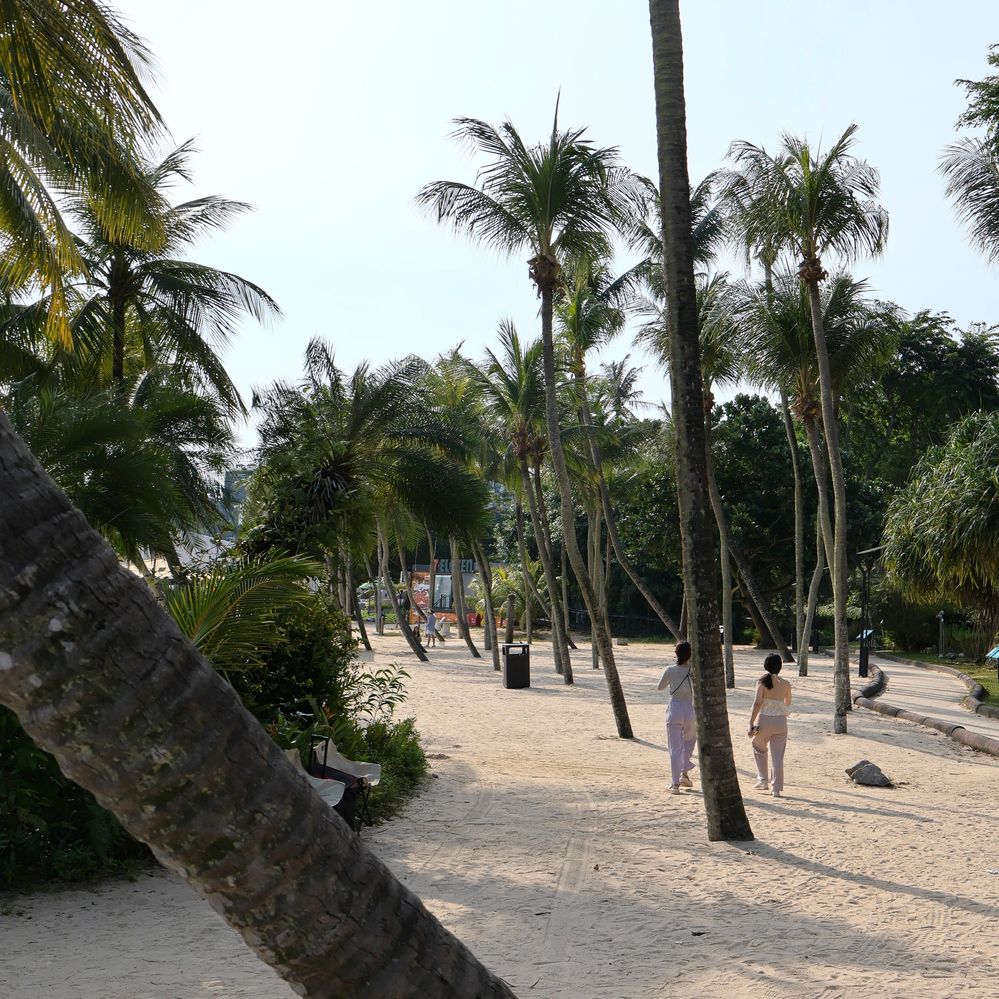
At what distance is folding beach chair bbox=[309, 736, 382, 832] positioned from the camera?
25.9 feet

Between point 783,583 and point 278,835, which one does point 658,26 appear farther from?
point 783,583

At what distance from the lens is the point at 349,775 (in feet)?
27.1

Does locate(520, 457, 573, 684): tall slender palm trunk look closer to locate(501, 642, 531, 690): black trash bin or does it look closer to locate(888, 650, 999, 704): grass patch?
locate(501, 642, 531, 690): black trash bin

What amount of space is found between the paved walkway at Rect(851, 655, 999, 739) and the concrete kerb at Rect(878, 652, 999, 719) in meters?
0.12

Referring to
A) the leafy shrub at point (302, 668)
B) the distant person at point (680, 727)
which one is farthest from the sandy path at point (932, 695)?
the leafy shrub at point (302, 668)

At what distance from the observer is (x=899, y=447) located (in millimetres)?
47750

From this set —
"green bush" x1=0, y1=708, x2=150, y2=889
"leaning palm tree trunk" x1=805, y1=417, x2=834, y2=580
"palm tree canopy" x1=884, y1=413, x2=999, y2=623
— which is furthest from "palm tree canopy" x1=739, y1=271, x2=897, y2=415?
"green bush" x1=0, y1=708, x2=150, y2=889

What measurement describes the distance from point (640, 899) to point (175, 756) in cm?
552

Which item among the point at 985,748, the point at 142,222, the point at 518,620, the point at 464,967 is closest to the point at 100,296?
the point at 142,222

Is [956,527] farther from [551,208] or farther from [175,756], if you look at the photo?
[175,756]

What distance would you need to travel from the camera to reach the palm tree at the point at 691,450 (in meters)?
8.71

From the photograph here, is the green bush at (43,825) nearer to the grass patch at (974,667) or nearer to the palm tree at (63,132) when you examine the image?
the palm tree at (63,132)

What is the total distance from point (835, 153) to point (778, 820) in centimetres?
1065

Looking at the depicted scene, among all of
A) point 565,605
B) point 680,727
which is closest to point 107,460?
point 680,727
